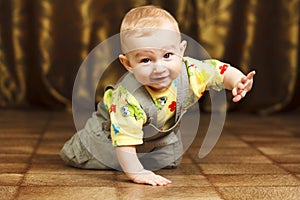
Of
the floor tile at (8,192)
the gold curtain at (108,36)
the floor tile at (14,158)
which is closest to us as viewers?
the floor tile at (8,192)

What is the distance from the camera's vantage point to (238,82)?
58.4 inches

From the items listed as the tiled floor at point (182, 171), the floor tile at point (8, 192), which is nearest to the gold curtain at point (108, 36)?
the tiled floor at point (182, 171)

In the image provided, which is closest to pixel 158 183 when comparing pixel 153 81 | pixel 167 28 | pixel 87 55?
pixel 153 81

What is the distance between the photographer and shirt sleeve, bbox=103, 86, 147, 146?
1465mm

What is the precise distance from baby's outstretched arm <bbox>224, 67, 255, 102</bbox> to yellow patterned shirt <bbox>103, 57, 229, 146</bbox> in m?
0.02

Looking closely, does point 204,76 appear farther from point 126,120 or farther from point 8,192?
point 8,192

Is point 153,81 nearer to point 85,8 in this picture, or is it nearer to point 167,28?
point 167,28

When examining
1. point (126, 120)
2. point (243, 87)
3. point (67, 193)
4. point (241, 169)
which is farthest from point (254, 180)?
Result: point (67, 193)

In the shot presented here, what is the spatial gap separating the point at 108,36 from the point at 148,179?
129 cm

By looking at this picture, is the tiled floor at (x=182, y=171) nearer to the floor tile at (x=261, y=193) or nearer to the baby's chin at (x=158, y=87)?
the floor tile at (x=261, y=193)

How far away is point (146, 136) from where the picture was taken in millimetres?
1557

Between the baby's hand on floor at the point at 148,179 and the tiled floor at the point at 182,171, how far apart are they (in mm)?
17

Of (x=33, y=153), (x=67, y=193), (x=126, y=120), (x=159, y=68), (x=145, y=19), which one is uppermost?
(x=145, y=19)

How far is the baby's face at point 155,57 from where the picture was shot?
1.43 meters
